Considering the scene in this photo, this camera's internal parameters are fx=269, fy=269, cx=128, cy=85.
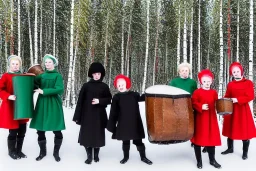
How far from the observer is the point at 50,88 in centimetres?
465

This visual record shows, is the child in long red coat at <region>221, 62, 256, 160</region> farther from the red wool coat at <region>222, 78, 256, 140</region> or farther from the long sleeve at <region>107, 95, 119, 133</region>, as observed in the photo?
the long sleeve at <region>107, 95, 119, 133</region>

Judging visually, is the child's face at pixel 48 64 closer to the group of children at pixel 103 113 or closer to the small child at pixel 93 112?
the group of children at pixel 103 113

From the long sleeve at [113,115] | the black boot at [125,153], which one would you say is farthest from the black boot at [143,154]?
the long sleeve at [113,115]

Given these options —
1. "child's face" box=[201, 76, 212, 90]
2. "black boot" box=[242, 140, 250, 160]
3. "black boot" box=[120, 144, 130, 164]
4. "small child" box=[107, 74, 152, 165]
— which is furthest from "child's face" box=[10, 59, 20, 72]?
"black boot" box=[242, 140, 250, 160]

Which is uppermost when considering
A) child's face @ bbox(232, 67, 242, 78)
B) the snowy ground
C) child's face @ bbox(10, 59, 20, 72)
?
child's face @ bbox(10, 59, 20, 72)

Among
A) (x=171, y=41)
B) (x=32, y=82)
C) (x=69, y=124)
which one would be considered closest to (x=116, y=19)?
(x=171, y=41)

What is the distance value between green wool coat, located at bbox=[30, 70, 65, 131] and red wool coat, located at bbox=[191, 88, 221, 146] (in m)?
2.30

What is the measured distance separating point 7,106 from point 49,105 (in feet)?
2.40

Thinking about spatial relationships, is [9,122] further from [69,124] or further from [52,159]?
[69,124]

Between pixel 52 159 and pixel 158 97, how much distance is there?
2.28 m

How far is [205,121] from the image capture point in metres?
4.43

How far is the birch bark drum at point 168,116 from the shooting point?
3994 millimetres

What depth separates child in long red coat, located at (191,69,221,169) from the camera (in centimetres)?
439

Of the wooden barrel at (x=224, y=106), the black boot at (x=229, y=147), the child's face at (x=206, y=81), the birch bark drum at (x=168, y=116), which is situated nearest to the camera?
the birch bark drum at (x=168, y=116)
